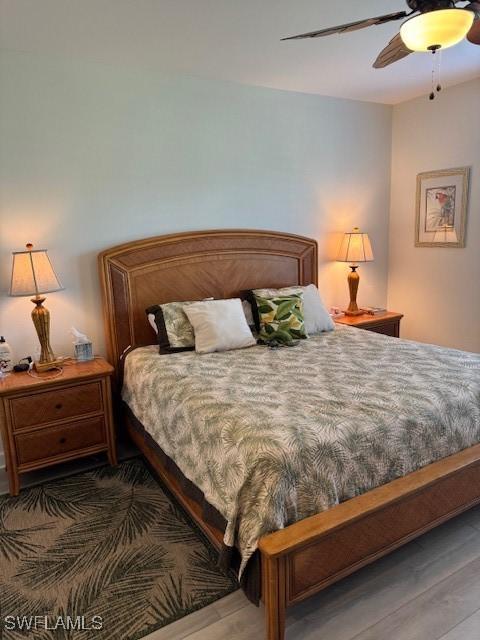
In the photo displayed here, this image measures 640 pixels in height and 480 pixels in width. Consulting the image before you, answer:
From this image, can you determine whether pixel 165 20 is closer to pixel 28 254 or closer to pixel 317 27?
pixel 317 27

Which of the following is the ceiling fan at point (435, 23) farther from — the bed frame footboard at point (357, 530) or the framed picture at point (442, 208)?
the framed picture at point (442, 208)

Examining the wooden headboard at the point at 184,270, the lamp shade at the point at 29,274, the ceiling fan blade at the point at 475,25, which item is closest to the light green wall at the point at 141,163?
the wooden headboard at the point at 184,270

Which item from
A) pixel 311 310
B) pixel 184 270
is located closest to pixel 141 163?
pixel 184 270

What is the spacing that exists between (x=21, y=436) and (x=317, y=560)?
1.83 m

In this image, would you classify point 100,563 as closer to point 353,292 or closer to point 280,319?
point 280,319

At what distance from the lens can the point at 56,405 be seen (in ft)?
8.62

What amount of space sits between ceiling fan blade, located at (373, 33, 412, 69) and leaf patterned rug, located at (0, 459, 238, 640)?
8.06ft

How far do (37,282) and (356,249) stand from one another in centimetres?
266

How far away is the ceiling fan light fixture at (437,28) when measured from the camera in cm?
152

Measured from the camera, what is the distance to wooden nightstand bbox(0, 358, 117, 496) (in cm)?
252

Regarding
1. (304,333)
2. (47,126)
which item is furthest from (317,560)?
(47,126)

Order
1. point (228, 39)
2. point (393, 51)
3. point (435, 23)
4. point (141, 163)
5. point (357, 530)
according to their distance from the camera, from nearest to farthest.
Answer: point (435, 23) < point (357, 530) < point (393, 51) < point (228, 39) < point (141, 163)

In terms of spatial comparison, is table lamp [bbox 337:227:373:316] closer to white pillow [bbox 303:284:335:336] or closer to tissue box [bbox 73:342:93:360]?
white pillow [bbox 303:284:335:336]

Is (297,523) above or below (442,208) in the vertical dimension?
below
